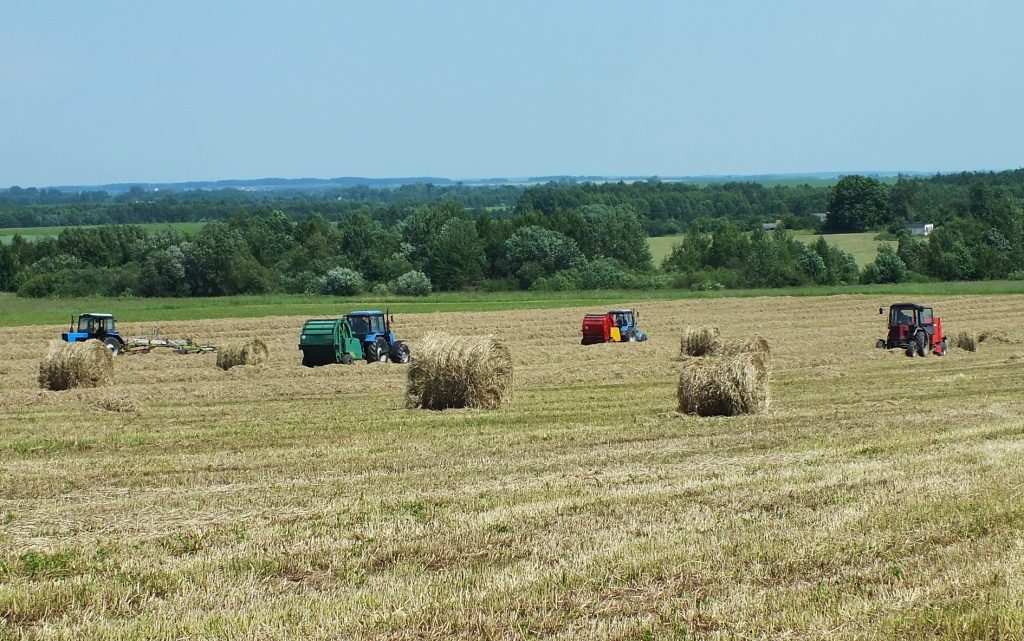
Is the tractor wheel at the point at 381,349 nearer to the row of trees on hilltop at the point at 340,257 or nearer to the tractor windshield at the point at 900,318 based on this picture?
the tractor windshield at the point at 900,318

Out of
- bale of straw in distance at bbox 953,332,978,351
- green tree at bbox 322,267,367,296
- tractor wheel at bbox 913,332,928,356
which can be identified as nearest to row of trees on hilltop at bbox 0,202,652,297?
green tree at bbox 322,267,367,296

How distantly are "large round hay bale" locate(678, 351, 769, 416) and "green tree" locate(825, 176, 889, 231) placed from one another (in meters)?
100

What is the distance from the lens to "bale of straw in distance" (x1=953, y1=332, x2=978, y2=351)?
31016mm

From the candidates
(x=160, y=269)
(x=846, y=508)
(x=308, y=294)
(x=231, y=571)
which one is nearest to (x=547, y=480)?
(x=846, y=508)

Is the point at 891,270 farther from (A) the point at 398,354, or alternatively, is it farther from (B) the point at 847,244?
(A) the point at 398,354

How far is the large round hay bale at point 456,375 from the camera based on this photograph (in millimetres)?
17766

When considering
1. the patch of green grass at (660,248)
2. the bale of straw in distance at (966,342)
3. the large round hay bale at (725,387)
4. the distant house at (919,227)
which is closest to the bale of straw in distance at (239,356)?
the large round hay bale at (725,387)

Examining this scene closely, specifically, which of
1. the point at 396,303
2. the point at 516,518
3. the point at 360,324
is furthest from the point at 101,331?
the point at 396,303

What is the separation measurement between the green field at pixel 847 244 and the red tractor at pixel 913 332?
5479cm

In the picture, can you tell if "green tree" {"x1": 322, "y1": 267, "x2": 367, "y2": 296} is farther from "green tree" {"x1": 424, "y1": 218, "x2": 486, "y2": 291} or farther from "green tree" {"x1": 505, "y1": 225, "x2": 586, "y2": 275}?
"green tree" {"x1": 505, "y1": 225, "x2": 586, "y2": 275}

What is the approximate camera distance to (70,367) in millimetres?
22094

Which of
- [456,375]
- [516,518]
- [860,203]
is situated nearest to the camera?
[516,518]

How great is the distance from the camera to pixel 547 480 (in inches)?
444

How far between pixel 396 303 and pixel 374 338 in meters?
28.4
